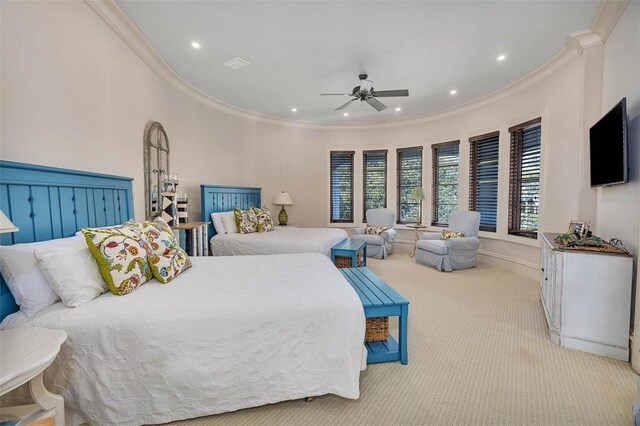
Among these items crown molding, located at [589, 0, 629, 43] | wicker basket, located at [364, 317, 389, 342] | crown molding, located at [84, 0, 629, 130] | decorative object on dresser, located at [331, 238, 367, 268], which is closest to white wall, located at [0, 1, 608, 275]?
crown molding, located at [84, 0, 629, 130]

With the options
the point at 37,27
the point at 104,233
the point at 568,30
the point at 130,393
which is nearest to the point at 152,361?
the point at 130,393

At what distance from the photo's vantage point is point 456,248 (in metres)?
4.64

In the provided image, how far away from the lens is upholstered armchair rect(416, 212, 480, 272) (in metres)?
4.62

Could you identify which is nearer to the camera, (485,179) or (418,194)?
(485,179)

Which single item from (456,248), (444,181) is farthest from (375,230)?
(444,181)

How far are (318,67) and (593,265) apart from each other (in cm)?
357

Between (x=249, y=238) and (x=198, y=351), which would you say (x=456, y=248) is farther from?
(x=198, y=351)

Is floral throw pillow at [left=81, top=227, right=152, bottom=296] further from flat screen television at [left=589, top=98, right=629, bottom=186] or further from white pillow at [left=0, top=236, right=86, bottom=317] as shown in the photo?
flat screen television at [left=589, top=98, right=629, bottom=186]

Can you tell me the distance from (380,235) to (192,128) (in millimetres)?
3982

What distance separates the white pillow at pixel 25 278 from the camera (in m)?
1.46

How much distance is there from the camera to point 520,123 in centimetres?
432

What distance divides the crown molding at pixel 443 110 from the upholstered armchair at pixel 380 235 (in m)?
2.23

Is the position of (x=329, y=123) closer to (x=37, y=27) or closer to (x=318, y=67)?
(x=318, y=67)

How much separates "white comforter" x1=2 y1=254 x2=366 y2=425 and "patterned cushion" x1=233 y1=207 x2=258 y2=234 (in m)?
2.81
